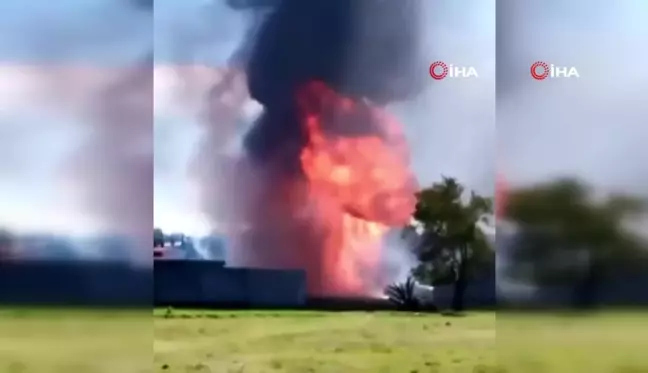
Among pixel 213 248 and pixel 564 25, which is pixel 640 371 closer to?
pixel 564 25

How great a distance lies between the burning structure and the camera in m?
2.14

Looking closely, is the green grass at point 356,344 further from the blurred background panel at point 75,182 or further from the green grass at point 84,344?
the blurred background panel at point 75,182

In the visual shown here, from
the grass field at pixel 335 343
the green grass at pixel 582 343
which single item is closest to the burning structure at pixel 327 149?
the grass field at pixel 335 343

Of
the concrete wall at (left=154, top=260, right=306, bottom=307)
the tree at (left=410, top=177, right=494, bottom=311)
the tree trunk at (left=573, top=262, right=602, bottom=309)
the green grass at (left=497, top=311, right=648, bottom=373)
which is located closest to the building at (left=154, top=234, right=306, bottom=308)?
the concrete wall at (left=154, top=260, right=306, bottom=307)

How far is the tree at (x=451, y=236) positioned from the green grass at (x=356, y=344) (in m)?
0.09

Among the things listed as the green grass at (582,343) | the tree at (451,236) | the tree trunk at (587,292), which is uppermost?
the tree at (451,236)

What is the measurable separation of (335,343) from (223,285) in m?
0.33

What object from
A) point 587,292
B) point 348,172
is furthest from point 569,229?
point 348,172

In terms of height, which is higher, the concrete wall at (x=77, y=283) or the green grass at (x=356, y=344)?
the concrete wall at (x=77, y=283)

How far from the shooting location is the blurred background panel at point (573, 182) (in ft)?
7.03

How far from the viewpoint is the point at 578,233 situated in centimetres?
215

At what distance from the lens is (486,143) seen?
2.13 metres

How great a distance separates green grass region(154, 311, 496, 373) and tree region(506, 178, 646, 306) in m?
0.21

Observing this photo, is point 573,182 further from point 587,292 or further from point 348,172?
point 348,172
